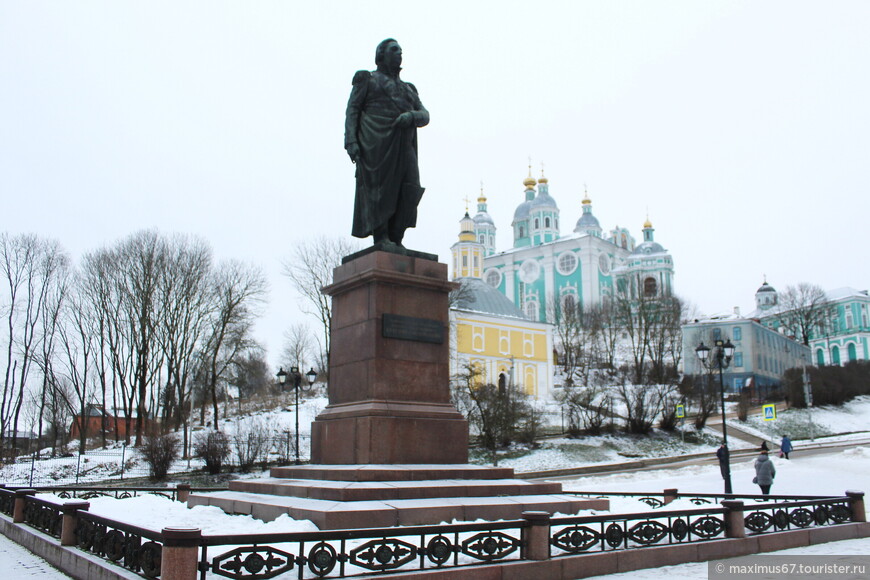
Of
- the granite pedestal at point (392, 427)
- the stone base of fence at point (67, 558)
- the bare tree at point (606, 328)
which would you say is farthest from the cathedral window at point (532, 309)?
the stone base of fence at point (67, 558)

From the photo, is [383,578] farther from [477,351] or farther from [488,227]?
[488,227]

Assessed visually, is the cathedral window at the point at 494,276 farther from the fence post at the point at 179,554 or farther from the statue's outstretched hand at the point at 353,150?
the fence post at the point at 179,554

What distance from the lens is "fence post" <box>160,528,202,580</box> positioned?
5422 millimetres

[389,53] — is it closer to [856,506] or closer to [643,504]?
[643,504]

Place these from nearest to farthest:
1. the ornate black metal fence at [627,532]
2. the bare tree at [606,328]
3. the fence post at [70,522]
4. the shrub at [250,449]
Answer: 1. the ornate black metal fence at [627,532]
2. the fence post at [70,522]
3. the shrub at [250,449]
4. the bare tree at [606,328]

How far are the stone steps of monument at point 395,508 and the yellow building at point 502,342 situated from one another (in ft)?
158

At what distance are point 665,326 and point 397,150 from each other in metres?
43.5

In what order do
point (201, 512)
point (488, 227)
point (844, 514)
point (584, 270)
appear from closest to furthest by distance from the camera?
point (201, 512), point (844, 514), point (584, 270), point (488, 227)

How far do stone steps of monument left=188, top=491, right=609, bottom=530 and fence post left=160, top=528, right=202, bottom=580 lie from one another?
6.17ft

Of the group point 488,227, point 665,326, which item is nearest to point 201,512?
point 665,326

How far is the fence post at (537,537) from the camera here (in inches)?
267

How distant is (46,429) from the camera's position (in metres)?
52.6

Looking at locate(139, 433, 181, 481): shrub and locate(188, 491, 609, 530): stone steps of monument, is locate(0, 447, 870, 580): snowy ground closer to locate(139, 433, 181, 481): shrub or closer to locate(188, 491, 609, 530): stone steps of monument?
locate(188, 491, 609, 530): stone steps of monument

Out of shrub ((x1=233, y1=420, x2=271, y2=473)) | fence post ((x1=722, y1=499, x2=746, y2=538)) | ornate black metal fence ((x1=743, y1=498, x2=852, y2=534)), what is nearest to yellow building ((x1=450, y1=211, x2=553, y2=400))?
shrub ((x1=233, y1=420, x2=271, y2=473))
